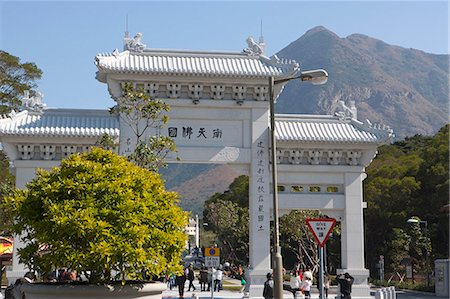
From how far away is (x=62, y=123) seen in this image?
2503 centimetres

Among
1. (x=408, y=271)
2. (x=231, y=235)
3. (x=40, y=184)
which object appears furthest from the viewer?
(x=231, y=235)

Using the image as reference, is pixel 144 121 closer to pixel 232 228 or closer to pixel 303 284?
pixel 303 284

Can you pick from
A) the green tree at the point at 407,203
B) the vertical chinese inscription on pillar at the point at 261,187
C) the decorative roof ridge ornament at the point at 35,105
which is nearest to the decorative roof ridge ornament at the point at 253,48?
the vertical chinese inscription on pillar at the point at 261,187

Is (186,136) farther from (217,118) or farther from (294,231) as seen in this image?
(294,231)

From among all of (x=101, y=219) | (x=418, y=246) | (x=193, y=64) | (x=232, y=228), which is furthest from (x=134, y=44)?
(x=232, y=228)

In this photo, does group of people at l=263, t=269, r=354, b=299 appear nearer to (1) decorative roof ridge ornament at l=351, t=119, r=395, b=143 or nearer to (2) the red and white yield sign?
(2) the red and white yield sign

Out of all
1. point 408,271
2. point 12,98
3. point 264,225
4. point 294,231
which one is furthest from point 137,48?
point 408,271

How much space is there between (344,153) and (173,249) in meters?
14.1

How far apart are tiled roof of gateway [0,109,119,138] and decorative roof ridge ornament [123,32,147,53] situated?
2.53 metres

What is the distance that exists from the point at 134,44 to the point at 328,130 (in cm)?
807

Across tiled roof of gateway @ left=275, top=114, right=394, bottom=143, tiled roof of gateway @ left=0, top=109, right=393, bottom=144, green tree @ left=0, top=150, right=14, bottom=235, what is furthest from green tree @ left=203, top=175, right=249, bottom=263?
tiled roof of gateway @ left=0, top=109, right=393, bottom=144

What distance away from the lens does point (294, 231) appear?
139 feet

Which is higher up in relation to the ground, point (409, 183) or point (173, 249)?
point (409, 183)

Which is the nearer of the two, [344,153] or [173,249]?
[173,249]
